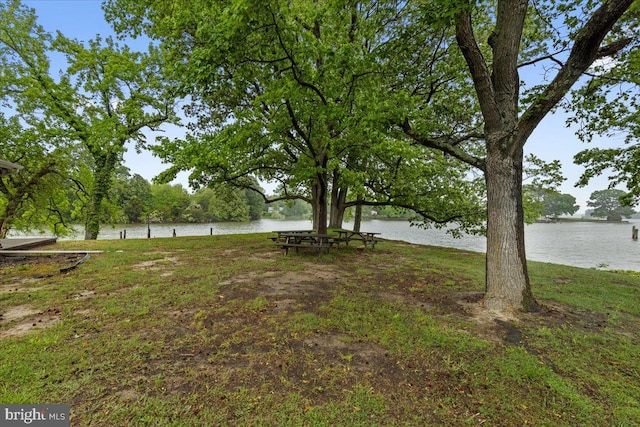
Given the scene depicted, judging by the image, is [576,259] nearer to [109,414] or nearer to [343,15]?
[343,15]

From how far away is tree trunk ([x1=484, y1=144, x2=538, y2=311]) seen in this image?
4598mm

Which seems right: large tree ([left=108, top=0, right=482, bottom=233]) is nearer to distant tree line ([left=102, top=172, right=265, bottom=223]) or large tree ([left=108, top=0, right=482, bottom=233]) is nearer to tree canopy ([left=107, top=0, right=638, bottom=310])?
tree canopy ([left=107, top=0, right=638, bottom=310])

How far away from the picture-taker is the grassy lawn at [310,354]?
2377 mm

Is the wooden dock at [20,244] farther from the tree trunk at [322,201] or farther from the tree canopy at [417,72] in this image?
the tree trunk at [322,201]

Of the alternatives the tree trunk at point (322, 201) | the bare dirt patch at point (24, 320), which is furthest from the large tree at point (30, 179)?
the tree trunk at point (322, 201)

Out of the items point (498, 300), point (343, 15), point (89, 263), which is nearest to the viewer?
point (498, 300)

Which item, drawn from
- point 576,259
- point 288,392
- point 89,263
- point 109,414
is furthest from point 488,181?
point 576,259

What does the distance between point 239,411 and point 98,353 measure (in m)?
2.06

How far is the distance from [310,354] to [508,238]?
385cm

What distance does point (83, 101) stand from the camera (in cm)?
1631

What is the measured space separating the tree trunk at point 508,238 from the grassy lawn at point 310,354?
13.8 inches

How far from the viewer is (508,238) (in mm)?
4602

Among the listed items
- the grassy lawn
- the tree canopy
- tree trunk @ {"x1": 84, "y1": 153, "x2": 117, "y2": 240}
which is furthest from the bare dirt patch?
tree trunk @ {"x1": 84, "y1": 153, "x2": 117, "y2": 240}

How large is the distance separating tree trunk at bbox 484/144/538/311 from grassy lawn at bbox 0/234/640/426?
0.35 metres
